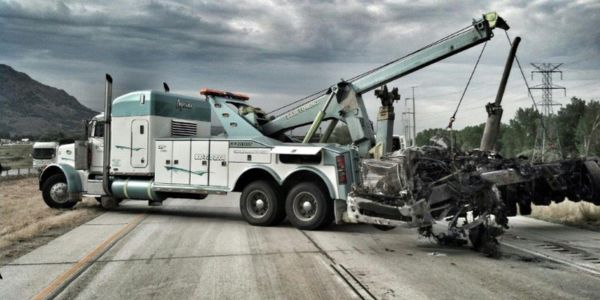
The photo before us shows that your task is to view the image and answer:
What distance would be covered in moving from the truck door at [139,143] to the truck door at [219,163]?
2355 millimetres

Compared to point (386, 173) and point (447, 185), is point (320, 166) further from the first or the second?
point (447, 185)

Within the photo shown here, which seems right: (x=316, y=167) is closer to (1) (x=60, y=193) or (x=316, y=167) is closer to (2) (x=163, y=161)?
(2) (x=163, y=161)

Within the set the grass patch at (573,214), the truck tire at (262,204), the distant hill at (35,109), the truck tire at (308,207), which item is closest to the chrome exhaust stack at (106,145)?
the truck tire at (262,204)

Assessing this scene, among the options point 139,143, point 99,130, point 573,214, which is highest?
point 99,130

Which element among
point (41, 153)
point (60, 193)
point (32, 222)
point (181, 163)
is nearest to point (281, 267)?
point (181, 163)

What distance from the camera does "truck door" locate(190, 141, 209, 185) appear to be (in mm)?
12922

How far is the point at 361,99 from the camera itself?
12945 millimetres

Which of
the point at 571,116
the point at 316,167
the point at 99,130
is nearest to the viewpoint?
the point at 316,167

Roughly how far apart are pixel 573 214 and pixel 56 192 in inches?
542

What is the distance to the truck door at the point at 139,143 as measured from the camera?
14.2 m

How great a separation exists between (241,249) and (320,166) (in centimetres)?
295

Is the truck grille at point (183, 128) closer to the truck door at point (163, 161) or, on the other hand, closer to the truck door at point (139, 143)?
the truck door at point (139, 143)

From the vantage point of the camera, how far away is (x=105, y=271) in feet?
24.3

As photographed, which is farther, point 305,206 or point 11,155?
point 11,155
